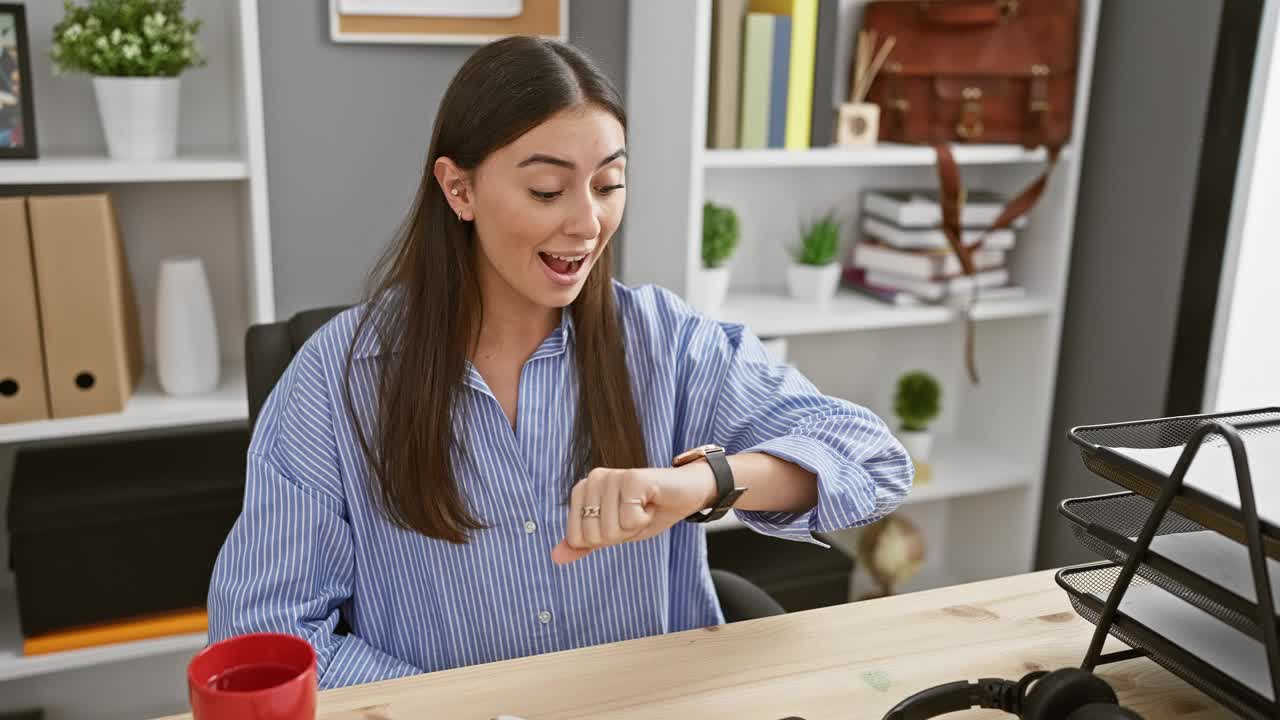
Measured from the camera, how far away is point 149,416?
1931 mm

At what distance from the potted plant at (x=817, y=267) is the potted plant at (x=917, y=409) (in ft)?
1.00

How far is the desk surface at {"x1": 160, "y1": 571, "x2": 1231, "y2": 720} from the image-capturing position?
0.95 meters

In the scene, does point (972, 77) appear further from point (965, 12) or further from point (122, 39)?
point (122, 39)

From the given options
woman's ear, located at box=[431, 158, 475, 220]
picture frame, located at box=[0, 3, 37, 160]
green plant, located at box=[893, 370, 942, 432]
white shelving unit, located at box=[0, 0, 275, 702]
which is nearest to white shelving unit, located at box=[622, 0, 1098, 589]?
green plant, located at box=[893, 370, 942, 432]

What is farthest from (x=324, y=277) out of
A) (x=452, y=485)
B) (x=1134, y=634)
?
(x=1134, y=634)

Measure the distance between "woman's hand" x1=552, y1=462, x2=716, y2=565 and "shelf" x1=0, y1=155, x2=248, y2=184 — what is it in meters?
1.18

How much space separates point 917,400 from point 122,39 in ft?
5.57

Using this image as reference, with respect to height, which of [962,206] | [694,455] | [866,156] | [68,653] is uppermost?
[866,156]

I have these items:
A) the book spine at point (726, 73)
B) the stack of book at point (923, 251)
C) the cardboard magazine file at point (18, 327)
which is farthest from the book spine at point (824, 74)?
the cardboard magazine file at point (18, 327)

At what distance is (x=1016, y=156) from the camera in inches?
96.3

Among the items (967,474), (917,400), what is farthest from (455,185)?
(967,474)

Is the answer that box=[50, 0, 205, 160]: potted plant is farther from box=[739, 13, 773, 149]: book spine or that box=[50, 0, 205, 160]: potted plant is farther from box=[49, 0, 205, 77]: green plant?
box=[739, 13, 773, 149]: book spine

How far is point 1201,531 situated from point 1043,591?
0.86 feet

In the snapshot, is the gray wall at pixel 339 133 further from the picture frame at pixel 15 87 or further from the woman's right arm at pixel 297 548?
the woman's right arm at pixel 297 548
